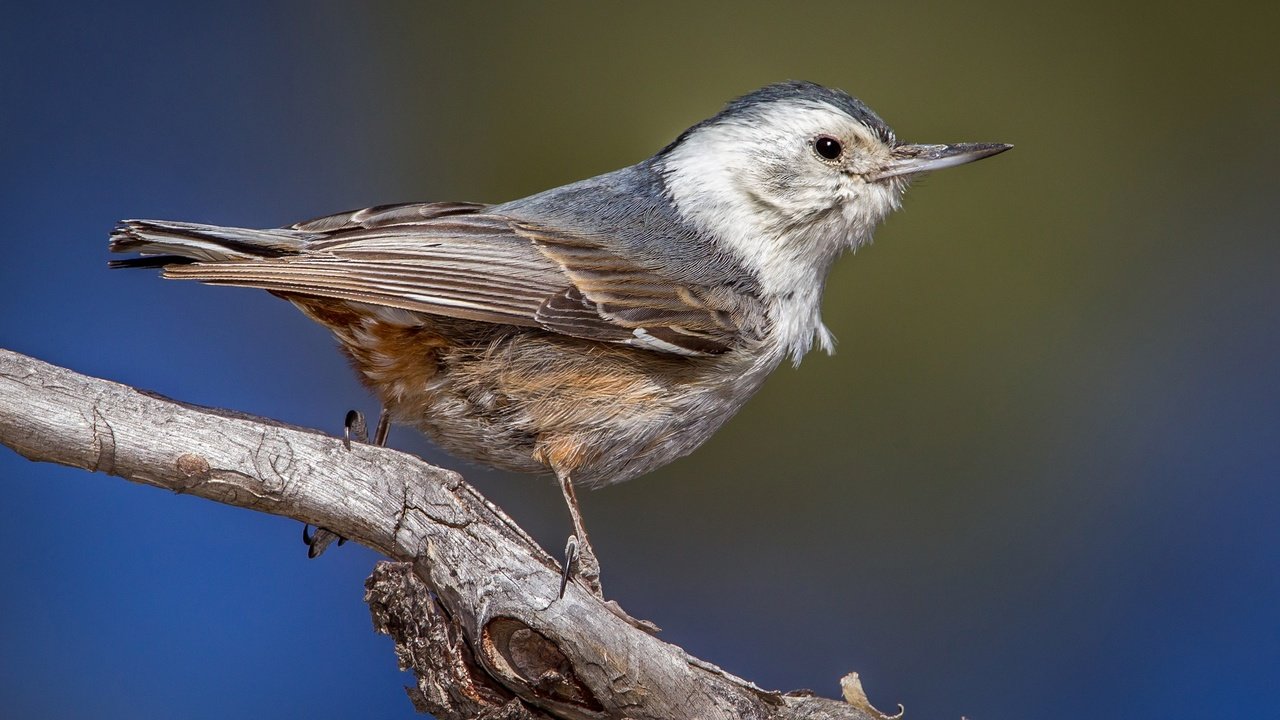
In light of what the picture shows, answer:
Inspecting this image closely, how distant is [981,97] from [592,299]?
1007 mm

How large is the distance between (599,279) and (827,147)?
442 mm

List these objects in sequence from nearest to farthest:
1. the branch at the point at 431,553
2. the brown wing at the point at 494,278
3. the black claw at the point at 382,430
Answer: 1. the branch at the point at 431,553
2. the brown wing at the point at 494,278
3. the black claw at the point at 382,430

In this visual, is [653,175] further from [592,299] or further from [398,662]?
[398,662]

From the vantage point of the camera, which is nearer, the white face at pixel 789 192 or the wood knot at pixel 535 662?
the wood knot at pixel 535 662

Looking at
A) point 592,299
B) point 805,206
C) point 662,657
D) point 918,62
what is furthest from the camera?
point 918,62

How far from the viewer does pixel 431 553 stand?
4.47ft

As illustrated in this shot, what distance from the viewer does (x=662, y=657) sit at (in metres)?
1.38

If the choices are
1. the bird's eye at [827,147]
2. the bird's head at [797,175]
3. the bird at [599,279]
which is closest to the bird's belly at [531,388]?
the bird at [599,279]

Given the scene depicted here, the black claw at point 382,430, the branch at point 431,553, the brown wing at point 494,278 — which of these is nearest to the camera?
the branch at point 431,553

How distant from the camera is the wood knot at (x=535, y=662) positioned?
1.34m

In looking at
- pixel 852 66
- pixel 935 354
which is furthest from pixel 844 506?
pixel 852 66

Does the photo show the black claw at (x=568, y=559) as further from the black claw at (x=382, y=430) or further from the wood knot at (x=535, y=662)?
the black claw at (x=382, y=430)

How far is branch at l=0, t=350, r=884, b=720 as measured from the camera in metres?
1.31

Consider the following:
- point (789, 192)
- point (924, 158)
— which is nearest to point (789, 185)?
point (789, 192)
